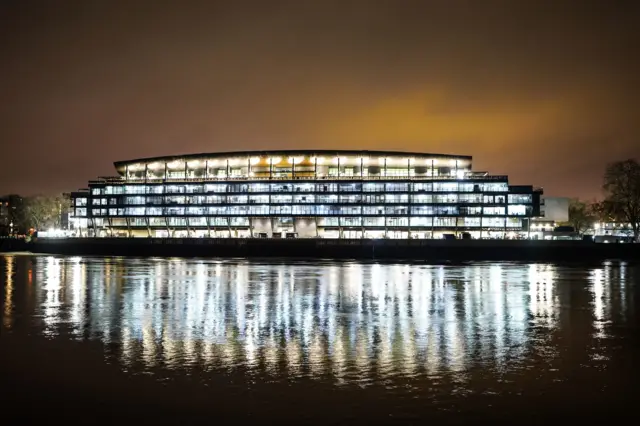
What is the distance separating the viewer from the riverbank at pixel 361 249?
11600cm

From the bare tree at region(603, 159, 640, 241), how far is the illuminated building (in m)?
41.3

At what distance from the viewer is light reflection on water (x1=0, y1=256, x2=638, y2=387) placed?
21.8m

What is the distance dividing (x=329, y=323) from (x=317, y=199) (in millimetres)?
153328

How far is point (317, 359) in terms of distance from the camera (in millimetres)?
22266

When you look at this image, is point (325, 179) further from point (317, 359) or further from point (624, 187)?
point (317, 359)

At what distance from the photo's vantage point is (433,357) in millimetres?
22688

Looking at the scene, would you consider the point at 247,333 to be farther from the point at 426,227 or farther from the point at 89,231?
the point at 89,231

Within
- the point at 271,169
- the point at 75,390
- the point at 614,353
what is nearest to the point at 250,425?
the point at 75,390

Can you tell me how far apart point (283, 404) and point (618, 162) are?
4995 inches

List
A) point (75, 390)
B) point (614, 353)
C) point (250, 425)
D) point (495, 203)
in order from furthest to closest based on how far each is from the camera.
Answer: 1. point (495, 203)
2. point (614, 353)
3. point (75, 390)
4. point (250, 425)

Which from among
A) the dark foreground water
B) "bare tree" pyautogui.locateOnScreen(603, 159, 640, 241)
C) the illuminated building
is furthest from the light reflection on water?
the illuminated building

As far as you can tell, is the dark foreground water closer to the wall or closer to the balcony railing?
the balcony railing

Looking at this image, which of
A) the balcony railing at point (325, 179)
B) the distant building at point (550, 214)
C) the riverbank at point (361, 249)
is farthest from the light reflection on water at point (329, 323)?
the distant building at point (550, 214)

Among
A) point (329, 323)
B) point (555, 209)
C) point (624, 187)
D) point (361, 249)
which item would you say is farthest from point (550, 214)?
point (329, 323)
